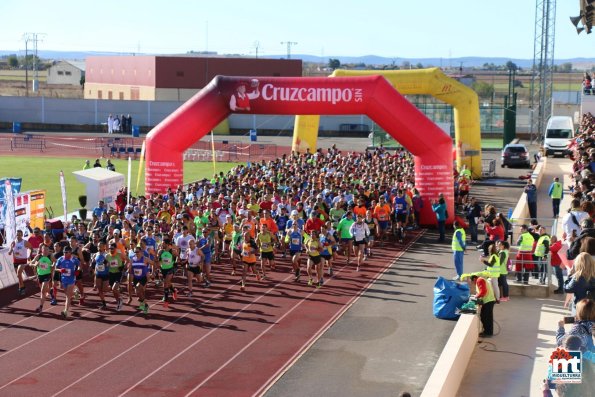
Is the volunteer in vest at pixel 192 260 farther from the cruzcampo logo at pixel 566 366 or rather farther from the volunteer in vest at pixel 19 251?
the cruzcampo logo at pixel 566 366

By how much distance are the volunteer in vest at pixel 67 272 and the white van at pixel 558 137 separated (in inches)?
1304

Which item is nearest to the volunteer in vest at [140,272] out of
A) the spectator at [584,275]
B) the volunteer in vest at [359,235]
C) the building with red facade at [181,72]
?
the volunteer in vest at [359,235]

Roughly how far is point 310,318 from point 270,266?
4820 millimetres

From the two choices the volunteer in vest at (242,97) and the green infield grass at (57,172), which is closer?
the volunteer in vest at (242,97)

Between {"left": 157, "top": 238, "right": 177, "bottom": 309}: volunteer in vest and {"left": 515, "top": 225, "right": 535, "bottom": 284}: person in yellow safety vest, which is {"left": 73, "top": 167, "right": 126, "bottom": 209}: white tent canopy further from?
{"left": 515, "top": 225, "right": 535, "bottom": 284}: person in yellow safety vest

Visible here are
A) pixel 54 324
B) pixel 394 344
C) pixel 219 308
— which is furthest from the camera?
pixel 219 308

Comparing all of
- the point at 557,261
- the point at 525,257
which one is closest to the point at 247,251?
the point at 525,257

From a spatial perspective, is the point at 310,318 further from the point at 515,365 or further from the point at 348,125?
the point at 348,125

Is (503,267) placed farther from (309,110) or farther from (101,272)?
(309,110)

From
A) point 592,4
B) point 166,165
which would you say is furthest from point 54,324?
point 592,4

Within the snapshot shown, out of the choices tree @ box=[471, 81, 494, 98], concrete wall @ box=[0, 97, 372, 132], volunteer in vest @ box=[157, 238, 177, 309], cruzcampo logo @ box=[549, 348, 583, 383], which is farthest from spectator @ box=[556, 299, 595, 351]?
tree @ box=[471, 81, 494, 98]

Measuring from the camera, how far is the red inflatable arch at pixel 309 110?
27.8m

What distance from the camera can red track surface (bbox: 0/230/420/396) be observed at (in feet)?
45.8

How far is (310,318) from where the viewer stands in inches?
700
